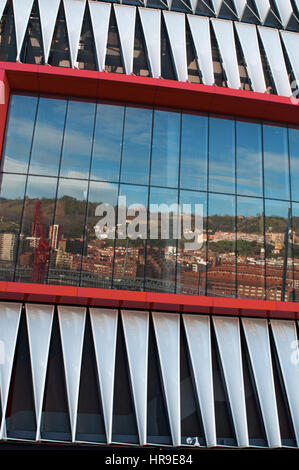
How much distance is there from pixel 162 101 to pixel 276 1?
866 centimetres

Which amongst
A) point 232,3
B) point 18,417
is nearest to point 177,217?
point 18,417

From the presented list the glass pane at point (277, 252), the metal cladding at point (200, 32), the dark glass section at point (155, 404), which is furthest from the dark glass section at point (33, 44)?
the dark glass section at point (155, 404)

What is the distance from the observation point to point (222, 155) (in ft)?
58.2

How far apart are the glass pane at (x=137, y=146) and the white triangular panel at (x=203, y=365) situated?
241 inches

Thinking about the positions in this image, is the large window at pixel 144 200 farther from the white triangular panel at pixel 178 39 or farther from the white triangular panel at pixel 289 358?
the white triangular panel at pixel 178 39

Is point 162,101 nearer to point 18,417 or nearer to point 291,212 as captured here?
point 291,212

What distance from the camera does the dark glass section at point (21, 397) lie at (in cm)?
1461

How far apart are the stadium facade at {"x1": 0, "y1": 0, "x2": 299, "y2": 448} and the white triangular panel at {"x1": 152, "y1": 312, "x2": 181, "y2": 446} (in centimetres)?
5

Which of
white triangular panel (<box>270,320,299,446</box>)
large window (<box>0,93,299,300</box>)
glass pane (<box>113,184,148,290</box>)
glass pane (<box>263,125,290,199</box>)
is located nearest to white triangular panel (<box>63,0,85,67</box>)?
large window (<box>0,93,299,300</box>)

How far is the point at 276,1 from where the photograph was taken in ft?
66.4

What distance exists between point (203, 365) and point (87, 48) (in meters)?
14.3

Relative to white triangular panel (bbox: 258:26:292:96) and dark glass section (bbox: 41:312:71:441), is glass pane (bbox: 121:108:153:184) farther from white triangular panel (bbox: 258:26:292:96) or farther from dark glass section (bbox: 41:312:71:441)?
dark glass section (bbox: 41:312:71:441)

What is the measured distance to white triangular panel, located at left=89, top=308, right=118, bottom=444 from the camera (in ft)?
49.1

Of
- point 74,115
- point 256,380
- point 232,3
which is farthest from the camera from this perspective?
point 232,3
